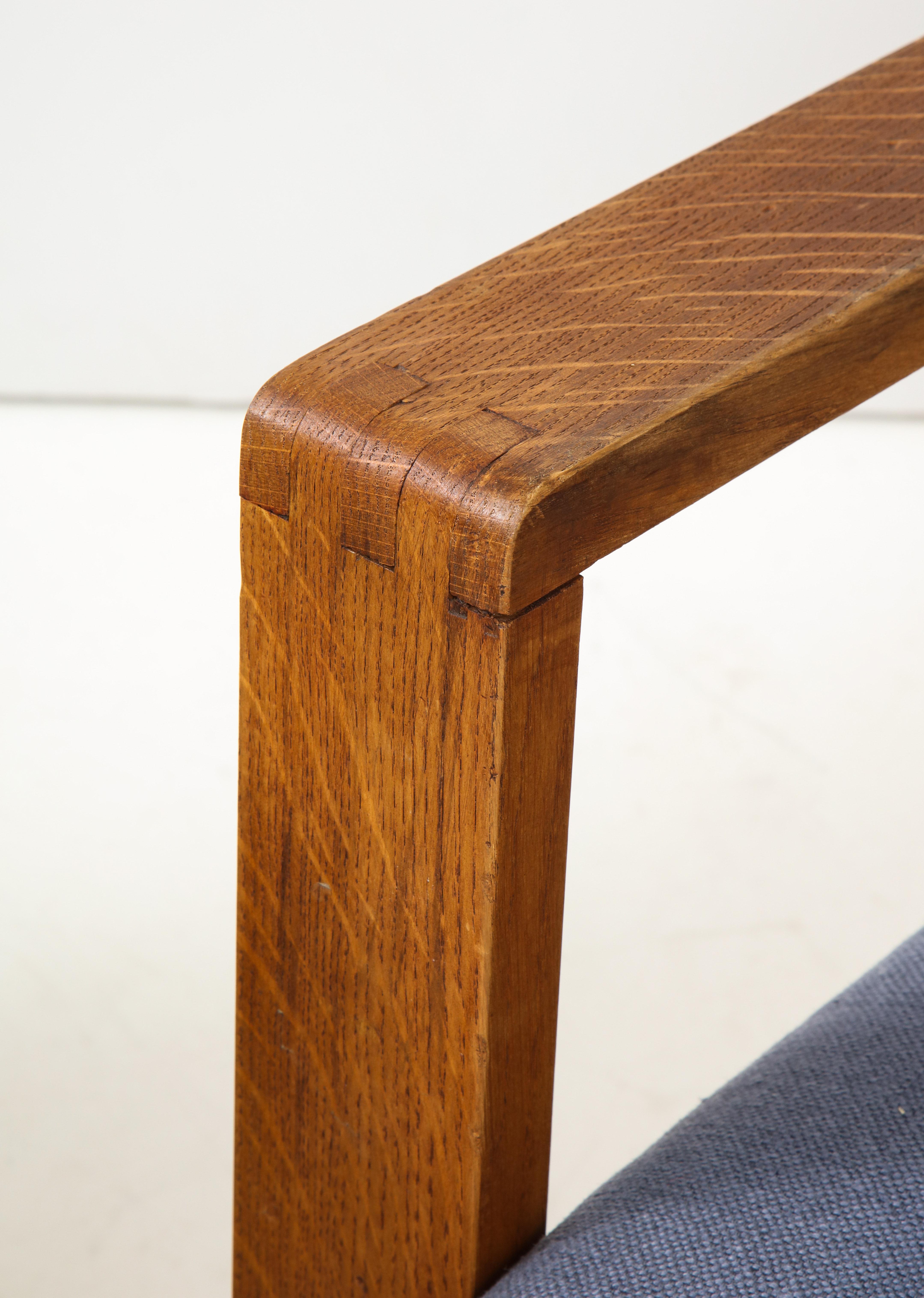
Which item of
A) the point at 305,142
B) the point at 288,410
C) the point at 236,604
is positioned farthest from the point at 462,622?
the point at 305,142

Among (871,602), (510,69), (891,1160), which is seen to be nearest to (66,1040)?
(891,1160)

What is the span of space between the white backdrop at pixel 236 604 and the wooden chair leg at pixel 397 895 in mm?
688

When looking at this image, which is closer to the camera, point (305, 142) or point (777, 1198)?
point (777, 1198)

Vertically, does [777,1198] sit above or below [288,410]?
below

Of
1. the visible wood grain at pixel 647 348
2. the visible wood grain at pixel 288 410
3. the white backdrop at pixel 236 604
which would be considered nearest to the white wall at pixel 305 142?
the white backdrop at pixel 236 604

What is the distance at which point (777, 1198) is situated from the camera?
1.32 feet

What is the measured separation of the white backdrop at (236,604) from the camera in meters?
1.14

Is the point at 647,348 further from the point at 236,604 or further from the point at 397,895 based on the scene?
the point at 236,604

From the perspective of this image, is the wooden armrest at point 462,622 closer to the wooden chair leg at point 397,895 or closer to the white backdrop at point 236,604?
the wooden chair leg at point 397,895

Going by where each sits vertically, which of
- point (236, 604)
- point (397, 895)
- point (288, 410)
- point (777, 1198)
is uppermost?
point (288, 410)

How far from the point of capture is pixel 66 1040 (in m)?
1.14

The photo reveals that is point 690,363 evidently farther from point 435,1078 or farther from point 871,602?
point 871,602

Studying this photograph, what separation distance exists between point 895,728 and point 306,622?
4.18 feet

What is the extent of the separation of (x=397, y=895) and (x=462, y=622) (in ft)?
0.27
